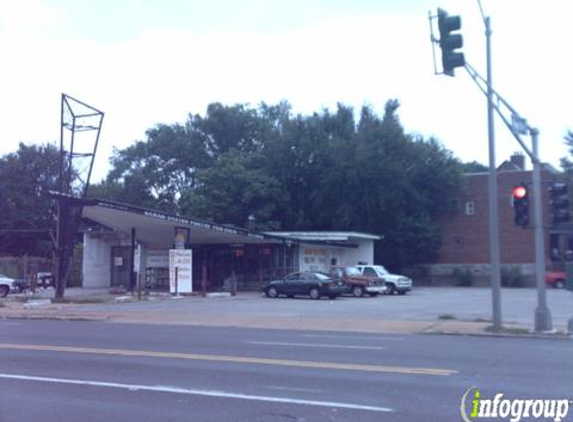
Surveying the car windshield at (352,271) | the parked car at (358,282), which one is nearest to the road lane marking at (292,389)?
the parked car at (358,282)

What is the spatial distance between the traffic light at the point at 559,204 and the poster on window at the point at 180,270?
2246cm

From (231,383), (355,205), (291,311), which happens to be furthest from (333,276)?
(231,383)

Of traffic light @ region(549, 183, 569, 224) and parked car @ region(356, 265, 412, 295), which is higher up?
traffic light @ region(549, 183, 569, 224)

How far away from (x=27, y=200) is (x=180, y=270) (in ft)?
128

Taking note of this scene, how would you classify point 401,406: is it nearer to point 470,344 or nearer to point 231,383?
point 231,383

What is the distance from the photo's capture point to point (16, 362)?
45.7ft

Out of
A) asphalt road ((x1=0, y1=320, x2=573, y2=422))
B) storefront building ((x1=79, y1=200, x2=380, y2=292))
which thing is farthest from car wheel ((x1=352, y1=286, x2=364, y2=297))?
asphalt road ((x1=0, y1=320, x2=573, y2=422))

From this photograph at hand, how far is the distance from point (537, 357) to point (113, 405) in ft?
28.0

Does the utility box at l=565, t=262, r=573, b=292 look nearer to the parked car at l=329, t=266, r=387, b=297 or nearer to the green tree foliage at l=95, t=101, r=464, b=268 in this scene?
the parked car at l=329, t=266, r=387, b=297

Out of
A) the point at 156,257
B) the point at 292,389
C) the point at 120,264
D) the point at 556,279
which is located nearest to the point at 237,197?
the point at 120,264

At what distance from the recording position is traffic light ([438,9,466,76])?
16406mm

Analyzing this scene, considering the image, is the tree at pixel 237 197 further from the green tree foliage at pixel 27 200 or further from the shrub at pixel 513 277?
the shrub at pixel 513 277

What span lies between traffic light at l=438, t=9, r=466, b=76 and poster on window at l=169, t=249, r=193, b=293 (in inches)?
956

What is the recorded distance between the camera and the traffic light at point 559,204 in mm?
19703
